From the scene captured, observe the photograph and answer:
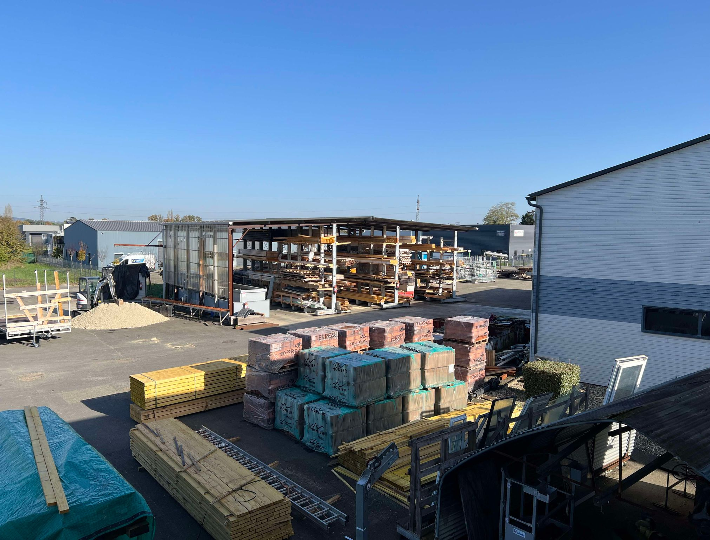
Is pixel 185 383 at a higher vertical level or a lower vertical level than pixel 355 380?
lower

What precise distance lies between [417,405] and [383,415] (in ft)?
3.38

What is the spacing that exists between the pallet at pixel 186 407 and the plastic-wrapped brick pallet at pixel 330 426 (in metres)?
3.14

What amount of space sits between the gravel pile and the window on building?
20054mm

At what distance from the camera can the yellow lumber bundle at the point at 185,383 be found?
11289 mm

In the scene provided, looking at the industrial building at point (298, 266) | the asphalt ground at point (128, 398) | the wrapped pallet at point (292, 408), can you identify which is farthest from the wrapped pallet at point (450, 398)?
the industrial building at point (298, 266)

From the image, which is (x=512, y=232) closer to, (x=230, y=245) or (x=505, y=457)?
(x=230, y=245)

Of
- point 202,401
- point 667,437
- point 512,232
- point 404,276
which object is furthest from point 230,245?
point 512,232

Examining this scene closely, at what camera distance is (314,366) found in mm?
10578

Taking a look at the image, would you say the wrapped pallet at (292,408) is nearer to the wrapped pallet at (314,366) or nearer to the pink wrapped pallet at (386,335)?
the wrapped pallet at (314,366)

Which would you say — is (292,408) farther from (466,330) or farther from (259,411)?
(466,330)

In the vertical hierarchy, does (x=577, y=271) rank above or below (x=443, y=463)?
above

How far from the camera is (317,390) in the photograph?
10562 mm

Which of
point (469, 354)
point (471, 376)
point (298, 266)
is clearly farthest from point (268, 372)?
point (298, 266)

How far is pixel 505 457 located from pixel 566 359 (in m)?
9.74
